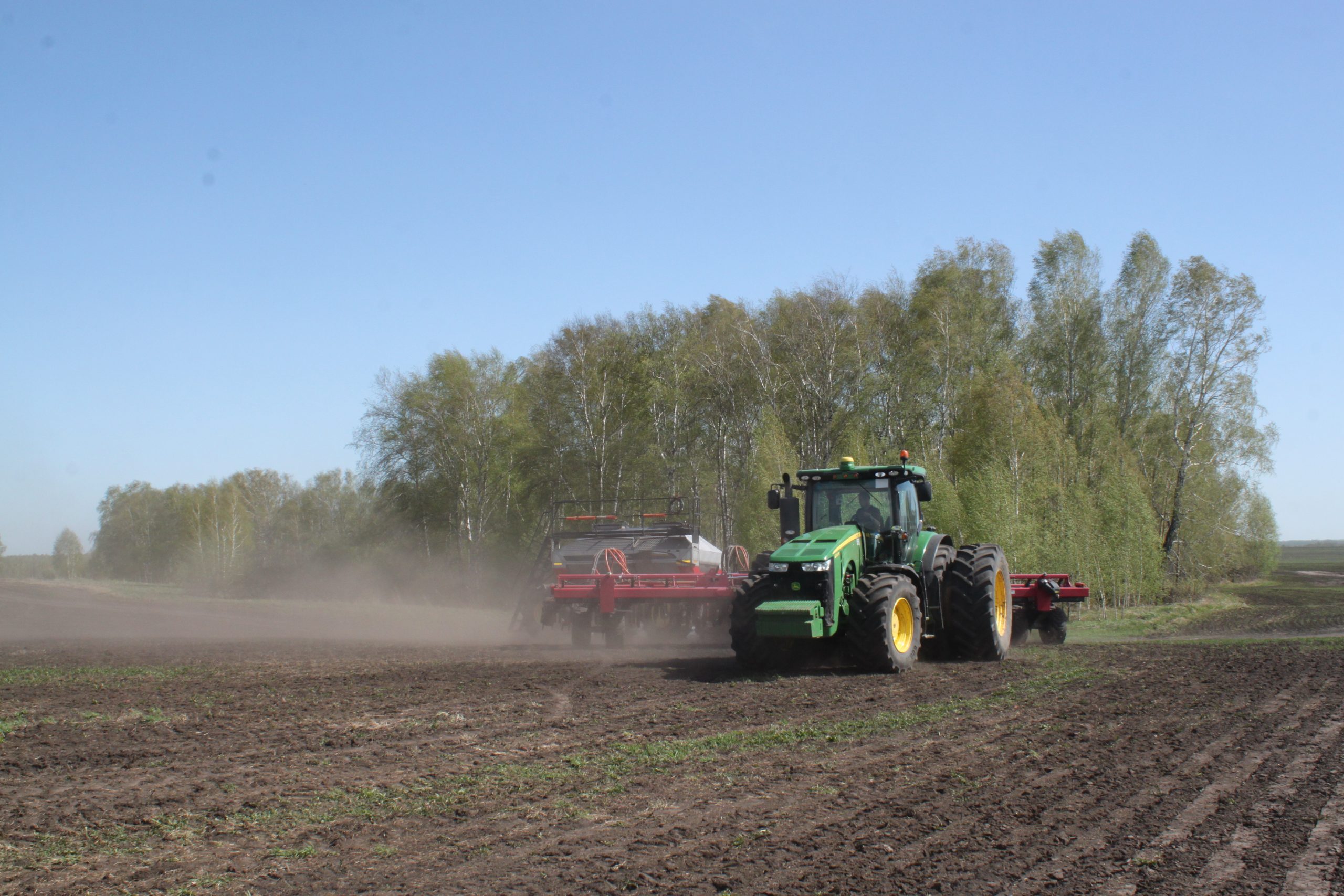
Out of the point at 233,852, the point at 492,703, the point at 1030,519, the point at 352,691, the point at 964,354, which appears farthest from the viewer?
the point at 964,354

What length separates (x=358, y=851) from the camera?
485cm

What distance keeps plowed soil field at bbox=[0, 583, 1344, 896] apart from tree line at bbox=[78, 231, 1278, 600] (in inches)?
672

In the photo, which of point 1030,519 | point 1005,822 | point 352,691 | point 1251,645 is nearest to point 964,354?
point 1030,519

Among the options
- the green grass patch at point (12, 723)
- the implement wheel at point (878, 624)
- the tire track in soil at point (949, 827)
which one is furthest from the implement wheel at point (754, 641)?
the green grass patch at point (12, 723)

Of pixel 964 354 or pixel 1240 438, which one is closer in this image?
pixel 964 354

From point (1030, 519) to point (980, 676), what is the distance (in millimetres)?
16782

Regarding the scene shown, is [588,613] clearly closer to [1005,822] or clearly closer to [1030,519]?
[1005,822]

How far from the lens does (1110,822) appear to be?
5.23 meters

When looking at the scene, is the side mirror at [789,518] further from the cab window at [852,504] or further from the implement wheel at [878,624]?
the implement wheel at [878,624]

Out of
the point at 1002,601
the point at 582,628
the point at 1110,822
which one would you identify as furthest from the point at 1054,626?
the point at 1110,822

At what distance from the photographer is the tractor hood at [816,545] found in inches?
420

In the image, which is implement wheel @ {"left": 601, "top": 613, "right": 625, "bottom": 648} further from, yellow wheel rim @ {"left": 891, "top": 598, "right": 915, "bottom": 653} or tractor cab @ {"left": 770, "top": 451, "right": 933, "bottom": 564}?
yellow wheel rim @ {"left": 891, "top": 598, "right": 915, "bottom": 653}

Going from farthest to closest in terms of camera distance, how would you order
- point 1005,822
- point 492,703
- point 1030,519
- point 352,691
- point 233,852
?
point 1030,519 → point 352,691 → point 492,703 → point 1005,822 → point 233,852

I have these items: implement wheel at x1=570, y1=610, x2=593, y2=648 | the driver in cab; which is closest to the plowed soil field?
the driver in cab
